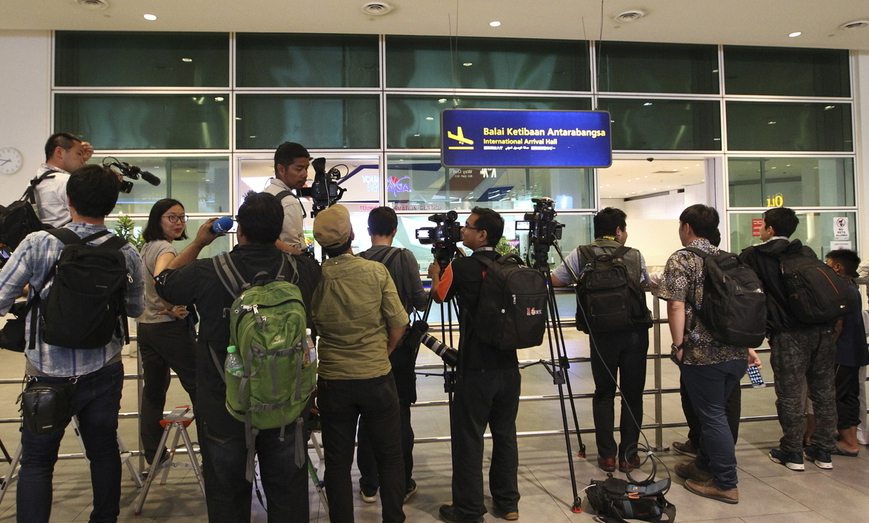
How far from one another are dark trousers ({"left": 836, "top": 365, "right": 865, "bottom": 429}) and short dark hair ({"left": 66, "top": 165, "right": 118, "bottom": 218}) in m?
4.25

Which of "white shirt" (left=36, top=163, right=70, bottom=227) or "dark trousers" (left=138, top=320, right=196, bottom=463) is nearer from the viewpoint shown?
"white shirt" (left=36, top=163, right=70, bottom=227)

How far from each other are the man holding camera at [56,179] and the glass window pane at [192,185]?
4.76 m

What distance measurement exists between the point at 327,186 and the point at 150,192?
5791 millimetres

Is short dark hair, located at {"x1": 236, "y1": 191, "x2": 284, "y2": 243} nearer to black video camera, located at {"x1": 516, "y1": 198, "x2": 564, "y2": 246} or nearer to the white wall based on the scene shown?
black video camera, located at {"x1": 516, "y1": 198, "x2": 564, "y2": 246}

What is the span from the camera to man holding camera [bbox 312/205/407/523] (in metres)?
2.28

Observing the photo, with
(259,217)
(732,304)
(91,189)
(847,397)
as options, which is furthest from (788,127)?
(91,189)

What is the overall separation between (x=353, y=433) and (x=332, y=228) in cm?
88

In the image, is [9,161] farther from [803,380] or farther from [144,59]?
[803,380]

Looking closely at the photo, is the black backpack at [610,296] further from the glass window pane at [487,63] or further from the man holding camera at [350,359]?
the glass window pane at [487,63]

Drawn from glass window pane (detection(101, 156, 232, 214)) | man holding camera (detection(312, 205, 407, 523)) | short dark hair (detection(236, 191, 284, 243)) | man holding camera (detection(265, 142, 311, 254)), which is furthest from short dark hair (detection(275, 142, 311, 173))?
glass window pane (detection(101, 156, 232, 214))

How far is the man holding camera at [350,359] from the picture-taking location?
7.47ft

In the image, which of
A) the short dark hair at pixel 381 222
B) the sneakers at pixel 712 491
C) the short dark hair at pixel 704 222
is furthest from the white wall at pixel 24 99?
the sneakers at pixel 712 491

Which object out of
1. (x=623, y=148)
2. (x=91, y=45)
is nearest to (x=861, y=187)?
(x=623, y=148)

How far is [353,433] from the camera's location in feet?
7.82
